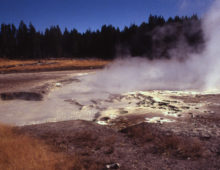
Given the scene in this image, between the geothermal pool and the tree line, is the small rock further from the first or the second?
the tree line

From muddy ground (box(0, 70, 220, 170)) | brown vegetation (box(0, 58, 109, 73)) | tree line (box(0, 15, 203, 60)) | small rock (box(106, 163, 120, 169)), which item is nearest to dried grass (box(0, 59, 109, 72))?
brown vegetation (box(0, 58, 109, 73))

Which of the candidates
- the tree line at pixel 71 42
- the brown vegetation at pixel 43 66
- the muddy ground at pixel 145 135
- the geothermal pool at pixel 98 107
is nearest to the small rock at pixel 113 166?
the muddy ground at pixel 145 135

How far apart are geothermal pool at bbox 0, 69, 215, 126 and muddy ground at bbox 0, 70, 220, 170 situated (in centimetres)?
3

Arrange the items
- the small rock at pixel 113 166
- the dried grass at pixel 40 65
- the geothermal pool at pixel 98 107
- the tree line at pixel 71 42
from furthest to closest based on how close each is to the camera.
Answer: the tree line at pixel 71 42
the dried grass at pixel 40 65
the geothermal pool at pixel 98 107
the small rock at pixel 113 166

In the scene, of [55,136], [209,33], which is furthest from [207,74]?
[55,136]

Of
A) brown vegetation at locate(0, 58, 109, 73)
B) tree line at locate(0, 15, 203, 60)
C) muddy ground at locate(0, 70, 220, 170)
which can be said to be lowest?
muddy ground at locate(0, 70, 220, 170)

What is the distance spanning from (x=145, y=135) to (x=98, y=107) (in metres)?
2.80

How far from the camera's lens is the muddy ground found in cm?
260

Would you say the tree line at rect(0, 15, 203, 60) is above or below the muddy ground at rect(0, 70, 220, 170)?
above

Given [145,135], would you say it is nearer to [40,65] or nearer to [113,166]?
[113,166]

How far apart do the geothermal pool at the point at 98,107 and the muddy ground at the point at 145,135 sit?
0.10 ft

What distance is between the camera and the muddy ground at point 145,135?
260 cm

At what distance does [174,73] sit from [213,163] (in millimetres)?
9468

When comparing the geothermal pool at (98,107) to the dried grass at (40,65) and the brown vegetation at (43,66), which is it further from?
the dried grass at (40,65)
